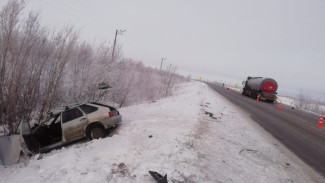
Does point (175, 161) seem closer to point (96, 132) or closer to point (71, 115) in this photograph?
point (96, 132)

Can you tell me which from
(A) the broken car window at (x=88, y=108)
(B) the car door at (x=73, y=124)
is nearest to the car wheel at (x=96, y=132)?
(B) the car door at (x=73, y=124)

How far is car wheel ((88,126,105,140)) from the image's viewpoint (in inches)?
283

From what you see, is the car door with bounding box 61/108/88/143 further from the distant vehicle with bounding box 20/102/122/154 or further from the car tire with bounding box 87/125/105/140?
the car tire with bounding box 87/125/105/140

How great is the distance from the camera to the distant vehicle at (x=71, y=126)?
681 centimetres

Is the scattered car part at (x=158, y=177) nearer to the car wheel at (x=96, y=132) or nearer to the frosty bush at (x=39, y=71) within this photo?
the car wheel at (x=96, y=132)

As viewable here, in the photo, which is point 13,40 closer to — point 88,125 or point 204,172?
point 88,125

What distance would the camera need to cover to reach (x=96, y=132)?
7.21 meters

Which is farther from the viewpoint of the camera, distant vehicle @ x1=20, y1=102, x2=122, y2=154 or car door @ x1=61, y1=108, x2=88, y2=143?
car door @ x1=61, y1=108, x2=88, y2=143

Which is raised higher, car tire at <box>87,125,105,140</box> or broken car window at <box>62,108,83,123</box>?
broken car window at <box>62,108,83,123</box>

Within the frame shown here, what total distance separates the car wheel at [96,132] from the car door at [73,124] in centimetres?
27

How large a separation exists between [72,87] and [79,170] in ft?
31.6

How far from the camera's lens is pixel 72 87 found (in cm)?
1253

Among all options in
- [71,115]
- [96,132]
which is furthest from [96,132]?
[71,115]

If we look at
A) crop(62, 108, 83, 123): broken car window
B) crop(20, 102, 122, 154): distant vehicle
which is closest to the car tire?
crop(20, 102, 122, 154): distant vehicle
